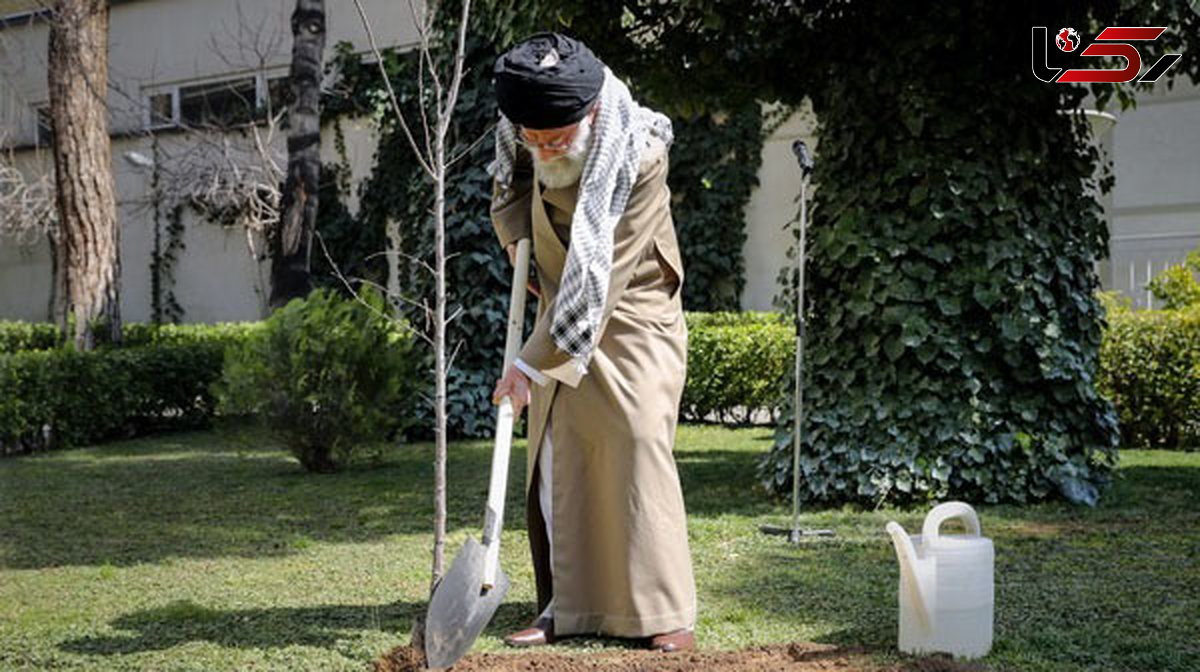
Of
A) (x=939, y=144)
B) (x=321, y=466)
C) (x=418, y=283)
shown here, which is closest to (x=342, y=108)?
(x=418, y=283)

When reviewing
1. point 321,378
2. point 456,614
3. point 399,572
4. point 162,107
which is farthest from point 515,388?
point 162,107

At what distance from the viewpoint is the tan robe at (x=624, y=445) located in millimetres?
3855

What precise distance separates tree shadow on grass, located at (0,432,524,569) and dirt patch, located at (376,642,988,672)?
2522mm

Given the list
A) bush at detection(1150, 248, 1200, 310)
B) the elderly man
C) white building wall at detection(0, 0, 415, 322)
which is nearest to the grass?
the elderly man

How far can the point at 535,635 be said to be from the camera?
3.98 meters

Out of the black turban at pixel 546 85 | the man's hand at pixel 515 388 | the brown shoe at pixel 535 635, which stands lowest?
the brown shoe at pixel 535 635

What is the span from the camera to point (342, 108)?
1698cm

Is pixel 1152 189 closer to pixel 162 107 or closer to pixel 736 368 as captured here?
pixel 736 368

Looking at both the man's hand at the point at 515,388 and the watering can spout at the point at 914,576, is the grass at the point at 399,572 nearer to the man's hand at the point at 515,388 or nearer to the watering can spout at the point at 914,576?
the watering can spout at the point at 914,576

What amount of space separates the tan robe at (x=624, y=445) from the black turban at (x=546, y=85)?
31cm

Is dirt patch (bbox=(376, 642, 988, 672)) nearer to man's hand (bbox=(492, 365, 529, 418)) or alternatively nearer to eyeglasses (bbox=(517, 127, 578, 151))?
man's hand (bbox=(492, 365, 529, 418))

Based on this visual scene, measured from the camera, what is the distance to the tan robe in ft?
12.6

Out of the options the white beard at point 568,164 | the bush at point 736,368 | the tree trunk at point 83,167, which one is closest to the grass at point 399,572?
the white beard at point 568,164

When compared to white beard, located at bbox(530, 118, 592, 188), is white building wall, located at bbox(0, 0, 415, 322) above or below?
above
